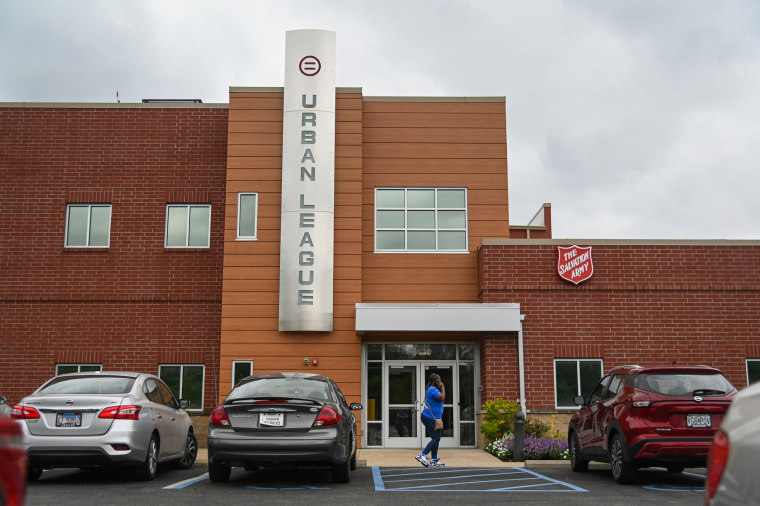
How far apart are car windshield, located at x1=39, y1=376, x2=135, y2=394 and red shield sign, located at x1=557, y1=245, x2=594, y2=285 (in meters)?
10.9

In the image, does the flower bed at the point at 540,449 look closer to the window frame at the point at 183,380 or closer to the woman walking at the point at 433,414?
the woman walking at the point at 433,414

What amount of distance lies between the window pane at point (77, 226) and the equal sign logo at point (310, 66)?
6592 mm

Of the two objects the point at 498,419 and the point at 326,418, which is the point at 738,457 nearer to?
the point at 326,418

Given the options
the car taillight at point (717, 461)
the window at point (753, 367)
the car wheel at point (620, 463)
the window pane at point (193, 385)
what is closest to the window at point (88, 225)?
the window pane at point (193, 385)

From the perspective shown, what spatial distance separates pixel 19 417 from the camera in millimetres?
10461

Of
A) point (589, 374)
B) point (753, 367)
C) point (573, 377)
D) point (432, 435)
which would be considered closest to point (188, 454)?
point (432, 435)

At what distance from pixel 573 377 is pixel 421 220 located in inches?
207

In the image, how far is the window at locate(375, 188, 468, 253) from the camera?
66.8ft

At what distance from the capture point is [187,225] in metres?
20.8

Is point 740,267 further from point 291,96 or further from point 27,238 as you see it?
point 27,238

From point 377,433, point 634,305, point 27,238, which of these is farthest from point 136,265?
point 634,305

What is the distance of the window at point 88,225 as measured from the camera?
20.7 metres

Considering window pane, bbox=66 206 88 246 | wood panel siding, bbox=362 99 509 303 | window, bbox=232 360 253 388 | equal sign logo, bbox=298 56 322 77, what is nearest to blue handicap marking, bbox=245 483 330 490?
window, bbox=232 360 253 388

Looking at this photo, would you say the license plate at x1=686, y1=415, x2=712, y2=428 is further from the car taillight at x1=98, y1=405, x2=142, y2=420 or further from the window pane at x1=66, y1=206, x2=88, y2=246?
the window pane at x1=66, y1=206, x2=88, y2=246
